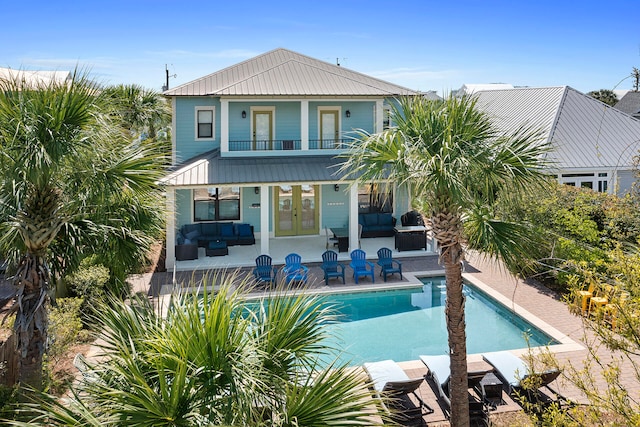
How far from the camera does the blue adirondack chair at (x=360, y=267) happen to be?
17.4 metres

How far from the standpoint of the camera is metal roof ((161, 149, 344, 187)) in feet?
63.1

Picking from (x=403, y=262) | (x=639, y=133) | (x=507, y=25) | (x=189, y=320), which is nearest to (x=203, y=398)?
(x=189, y=320)

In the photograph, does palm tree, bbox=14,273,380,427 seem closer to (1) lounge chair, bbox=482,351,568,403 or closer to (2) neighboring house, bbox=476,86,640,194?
(1) lounge chair, bbox=482,351,568,403

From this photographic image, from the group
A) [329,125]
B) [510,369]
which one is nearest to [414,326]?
[510,369]

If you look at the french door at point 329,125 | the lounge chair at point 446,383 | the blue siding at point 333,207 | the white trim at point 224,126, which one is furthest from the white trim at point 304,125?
the lounge chair at point 446,383

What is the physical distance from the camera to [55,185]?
7691mm

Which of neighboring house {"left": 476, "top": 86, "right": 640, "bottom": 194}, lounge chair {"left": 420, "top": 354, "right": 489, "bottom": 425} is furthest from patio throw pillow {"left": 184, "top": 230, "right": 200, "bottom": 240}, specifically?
neighboring house {"left": 476, "top": 86, "right": 640, "bottom": 194}

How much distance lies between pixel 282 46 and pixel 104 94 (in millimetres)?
19722

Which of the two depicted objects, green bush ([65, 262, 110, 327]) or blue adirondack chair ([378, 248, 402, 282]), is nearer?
green bush ([65, 262, 110, 327])

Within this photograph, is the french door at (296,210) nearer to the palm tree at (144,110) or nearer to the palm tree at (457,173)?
the palm tree at (144,110)

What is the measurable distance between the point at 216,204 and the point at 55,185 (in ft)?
49.6

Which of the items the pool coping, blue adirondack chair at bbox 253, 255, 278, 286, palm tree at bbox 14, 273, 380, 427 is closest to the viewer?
palm tree at bbox 14, 273, 380, 427

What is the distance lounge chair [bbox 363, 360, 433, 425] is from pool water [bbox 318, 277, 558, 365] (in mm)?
1290

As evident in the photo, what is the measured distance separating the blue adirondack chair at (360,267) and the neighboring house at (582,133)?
11.8 meters
